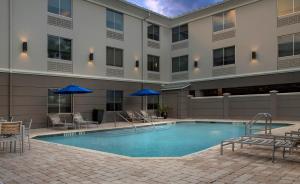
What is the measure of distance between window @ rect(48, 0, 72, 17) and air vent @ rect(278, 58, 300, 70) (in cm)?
1453

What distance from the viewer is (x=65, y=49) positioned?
Answer: 55.8 feet

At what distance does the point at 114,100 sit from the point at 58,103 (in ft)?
15.3

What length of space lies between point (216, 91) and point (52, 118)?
524 inches

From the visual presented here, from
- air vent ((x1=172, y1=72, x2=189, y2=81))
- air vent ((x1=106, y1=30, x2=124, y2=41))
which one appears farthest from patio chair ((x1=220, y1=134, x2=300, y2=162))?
air vent ((x1=172, y1=72, x2=189, y2=81))

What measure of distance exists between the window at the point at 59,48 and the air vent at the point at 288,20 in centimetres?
1431

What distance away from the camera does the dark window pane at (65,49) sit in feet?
55.2

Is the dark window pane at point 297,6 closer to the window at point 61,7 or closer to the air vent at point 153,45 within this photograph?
the air vent at point 153,45

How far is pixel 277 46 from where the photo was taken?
60.7ft

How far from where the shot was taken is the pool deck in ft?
16.0

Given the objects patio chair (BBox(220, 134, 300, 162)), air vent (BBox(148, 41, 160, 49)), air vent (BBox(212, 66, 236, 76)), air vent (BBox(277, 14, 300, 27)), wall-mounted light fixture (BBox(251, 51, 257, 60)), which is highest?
air vent (BBox(277, 14, 300, 27))

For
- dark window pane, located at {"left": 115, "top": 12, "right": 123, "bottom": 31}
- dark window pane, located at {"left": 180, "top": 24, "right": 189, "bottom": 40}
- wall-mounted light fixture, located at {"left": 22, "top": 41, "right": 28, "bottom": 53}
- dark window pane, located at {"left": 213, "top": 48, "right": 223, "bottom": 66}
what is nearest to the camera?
wall-mounted light fixture, located at {"left": 22, "top": 41, "right": 28, "bottom": 53}

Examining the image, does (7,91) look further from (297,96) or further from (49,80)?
(297,96)

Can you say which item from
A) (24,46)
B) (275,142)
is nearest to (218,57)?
(24,46)

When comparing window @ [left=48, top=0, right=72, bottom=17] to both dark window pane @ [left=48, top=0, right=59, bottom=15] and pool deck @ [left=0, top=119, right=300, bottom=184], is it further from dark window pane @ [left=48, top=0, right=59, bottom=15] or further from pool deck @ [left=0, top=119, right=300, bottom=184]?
pool deck @ [left=0, top=119, right=300, bottom=184]
